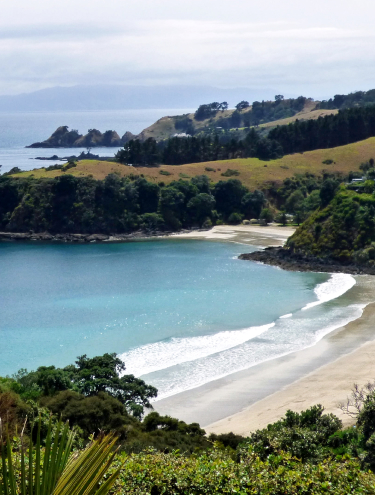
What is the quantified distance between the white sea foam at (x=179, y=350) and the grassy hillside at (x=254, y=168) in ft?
169

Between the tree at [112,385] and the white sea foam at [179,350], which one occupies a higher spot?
the tree at [112,385]

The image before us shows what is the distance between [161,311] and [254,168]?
181 feet

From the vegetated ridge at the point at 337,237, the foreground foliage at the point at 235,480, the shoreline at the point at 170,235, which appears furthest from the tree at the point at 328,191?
the foreground foliage at the point at 235,480

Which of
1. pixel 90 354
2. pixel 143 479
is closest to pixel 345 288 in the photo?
pixel 90 354

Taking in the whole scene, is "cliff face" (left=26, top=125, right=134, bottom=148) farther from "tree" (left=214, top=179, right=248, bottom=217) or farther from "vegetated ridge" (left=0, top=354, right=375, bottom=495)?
"vegetated ridge" (left=0, top=354, right=375, bottom=495)

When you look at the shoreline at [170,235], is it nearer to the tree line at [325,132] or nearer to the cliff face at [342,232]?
the cliff face at [342,232]

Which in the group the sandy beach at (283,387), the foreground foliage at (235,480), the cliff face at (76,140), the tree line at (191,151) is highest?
the cliff face at (76,140)

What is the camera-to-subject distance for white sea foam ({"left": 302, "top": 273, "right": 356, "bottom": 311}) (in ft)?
134

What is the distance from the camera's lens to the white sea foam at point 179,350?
28047 millimetres

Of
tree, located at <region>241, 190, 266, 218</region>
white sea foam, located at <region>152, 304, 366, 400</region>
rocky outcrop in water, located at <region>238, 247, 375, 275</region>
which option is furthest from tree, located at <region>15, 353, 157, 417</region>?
tree, located at <region>241, 190, 266, 218</region>

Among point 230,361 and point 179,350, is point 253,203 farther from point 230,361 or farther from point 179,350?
point 230,361

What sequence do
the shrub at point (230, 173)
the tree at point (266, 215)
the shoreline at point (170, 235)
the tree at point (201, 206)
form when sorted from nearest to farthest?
the shoreline at point (170, 235) → the tree at point (201, 206) → the tree at point (266, 215) → the shrub at point (230, 173)

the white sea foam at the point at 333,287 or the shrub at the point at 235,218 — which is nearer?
the white sea foam at the point at 333,287

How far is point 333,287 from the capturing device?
147 feet
